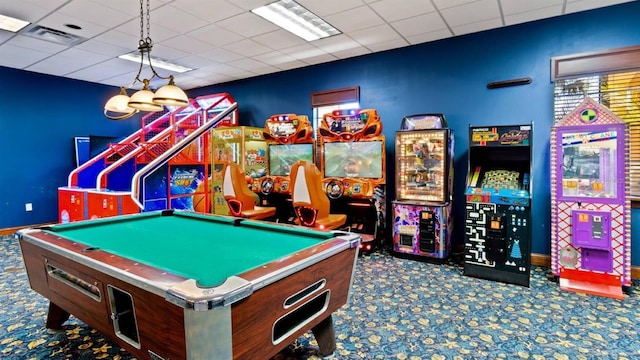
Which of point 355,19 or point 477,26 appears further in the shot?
point 477,26

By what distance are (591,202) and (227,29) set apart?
4.45 metres

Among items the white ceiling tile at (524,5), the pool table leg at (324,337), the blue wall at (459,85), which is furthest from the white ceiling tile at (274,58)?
the pool table leg at (324,337)

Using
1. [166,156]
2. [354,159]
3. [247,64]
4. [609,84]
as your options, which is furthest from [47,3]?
[609,84]

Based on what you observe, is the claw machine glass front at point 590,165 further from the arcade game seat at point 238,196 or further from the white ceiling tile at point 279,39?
the arcade game seat at point 238,196

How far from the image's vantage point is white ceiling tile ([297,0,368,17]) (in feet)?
11.7

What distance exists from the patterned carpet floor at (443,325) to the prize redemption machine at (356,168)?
3.97 ft

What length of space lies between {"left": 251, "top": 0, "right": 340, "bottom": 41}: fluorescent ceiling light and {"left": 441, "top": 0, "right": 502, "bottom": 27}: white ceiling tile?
4.46ft

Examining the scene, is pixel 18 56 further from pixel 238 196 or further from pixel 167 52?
pixel 238 196

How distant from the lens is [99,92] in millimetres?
7203

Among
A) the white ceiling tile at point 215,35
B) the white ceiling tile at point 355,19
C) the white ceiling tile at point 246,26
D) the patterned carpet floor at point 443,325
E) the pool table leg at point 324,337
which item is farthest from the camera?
the white ceiling tile at point 215,35

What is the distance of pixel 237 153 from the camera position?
230 inches

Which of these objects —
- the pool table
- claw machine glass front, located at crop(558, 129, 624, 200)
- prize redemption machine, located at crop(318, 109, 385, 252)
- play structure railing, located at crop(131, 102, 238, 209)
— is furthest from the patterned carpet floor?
play structure railing, located at crop(131, 102, 238, 209)

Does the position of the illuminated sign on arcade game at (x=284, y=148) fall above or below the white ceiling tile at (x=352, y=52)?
below

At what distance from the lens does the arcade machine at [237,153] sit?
18.7 feet
